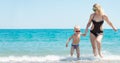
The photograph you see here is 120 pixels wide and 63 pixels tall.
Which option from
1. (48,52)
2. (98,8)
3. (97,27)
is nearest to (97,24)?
(97,27)

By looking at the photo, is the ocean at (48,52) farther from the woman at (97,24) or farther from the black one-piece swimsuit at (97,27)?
the black one-piece swimsuit at (97,27)

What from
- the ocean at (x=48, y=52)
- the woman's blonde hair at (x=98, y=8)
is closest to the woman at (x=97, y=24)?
the woman's blonde hair at (x=98, y=8)

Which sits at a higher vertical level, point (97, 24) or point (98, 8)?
point (98, 8)

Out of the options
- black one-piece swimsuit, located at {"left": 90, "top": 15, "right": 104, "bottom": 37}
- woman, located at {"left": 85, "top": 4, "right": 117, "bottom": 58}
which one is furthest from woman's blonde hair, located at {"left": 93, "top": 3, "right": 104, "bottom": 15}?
black one-piece swimsuit, located at {"left": 90, "top": 15, "right": 104, "bottom": 37}

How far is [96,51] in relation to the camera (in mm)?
11898

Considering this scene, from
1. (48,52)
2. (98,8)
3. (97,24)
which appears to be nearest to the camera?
(98,8)

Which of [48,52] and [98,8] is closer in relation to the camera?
[98,8]

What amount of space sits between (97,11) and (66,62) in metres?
2.21

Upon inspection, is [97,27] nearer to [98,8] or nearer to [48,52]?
[98,8]

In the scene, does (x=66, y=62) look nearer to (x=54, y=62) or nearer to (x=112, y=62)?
(x=54, y=62)

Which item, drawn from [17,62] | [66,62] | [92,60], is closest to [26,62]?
[17,62]

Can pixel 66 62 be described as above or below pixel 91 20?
below

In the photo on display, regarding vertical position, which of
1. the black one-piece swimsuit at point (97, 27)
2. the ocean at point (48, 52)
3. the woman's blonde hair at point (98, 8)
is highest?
the woman's blonde hair at point (98, 8)

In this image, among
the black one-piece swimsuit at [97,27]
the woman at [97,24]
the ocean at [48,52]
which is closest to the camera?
the woman at [97,24]
